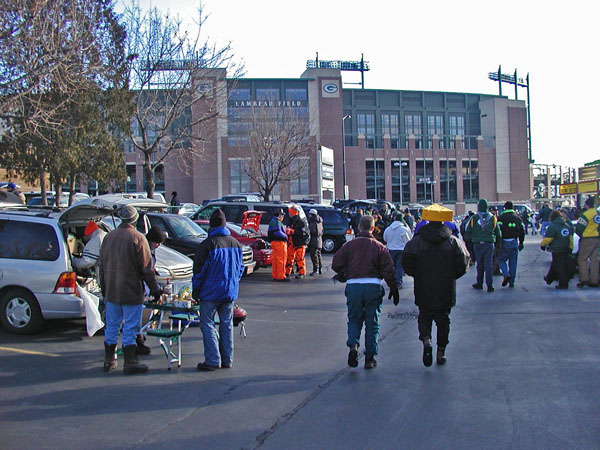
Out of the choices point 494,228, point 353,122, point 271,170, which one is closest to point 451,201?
point 353,122

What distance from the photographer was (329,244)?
2289 cm

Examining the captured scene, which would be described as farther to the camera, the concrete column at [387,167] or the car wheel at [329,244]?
the concrete column at [387,167]

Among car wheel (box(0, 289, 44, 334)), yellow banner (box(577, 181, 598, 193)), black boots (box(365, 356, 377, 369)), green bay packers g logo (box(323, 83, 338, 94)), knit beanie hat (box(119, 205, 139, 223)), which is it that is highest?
green bay packers g logo (box(323, 83, 338, 94))

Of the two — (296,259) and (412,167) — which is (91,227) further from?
(412,167)

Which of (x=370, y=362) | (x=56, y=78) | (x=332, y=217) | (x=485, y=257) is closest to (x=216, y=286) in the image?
(x=370, y=362)

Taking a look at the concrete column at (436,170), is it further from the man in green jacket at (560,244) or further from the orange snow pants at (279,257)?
the man in green jacket at (560,244)

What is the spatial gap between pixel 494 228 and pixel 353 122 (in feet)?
211

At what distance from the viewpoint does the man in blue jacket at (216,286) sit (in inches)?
268

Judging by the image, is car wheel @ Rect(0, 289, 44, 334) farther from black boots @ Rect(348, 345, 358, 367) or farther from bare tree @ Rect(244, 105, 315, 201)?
bare tree @ Rect(244, 105, 315, 201)

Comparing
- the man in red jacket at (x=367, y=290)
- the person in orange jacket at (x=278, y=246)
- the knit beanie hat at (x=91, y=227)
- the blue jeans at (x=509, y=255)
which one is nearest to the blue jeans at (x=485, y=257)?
the blue jeans at (x=509, y=255)

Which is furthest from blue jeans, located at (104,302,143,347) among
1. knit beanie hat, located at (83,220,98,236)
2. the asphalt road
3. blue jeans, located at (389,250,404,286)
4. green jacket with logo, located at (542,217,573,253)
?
green jacket with logo, located at (542,217,573,253)

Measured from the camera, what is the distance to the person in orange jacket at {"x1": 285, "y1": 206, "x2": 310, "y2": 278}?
15163 millimetres

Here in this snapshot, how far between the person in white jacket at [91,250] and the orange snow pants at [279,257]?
264 inches

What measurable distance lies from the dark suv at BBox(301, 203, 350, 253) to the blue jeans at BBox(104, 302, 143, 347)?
52.1ft
